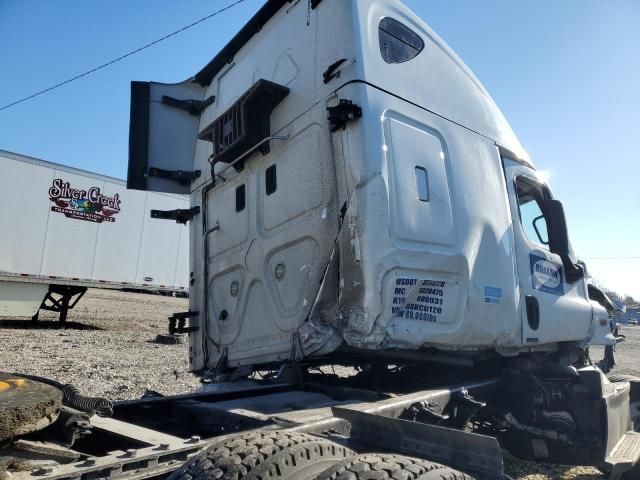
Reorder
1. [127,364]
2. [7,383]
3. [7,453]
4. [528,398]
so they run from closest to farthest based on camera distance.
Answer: [7,453] → [7,383] → [528,398] → [127,364]

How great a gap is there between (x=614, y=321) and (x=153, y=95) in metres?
5.29

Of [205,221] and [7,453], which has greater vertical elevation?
[205,221]

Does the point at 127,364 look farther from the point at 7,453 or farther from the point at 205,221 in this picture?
the point at 7,453

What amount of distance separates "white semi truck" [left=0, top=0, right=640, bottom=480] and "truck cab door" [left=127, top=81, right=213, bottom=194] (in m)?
0.02

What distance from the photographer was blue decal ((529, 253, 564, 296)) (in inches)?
154

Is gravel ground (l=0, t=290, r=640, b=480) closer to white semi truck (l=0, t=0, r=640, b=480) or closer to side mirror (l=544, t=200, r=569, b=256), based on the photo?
white semi truck (l=0, t=0, r=640, b=480)

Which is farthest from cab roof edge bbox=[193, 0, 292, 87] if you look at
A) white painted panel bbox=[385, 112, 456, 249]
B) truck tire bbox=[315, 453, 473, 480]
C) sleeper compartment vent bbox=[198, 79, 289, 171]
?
truck tire bbox=[315, 453, 473, 480]

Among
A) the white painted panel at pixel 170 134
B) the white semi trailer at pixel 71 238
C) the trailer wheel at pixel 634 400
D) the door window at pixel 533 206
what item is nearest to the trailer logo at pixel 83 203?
the white semi trailer at pixel 71 238

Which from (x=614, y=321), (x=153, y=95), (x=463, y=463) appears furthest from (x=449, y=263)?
(x=614, y=321)

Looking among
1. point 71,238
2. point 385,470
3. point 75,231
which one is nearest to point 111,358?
point 71,238

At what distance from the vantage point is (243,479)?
5.33ft

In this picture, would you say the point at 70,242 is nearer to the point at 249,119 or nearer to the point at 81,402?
the point at 249,119

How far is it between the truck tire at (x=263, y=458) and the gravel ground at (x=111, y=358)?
3.01 metres

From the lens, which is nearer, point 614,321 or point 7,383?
point 7,383
